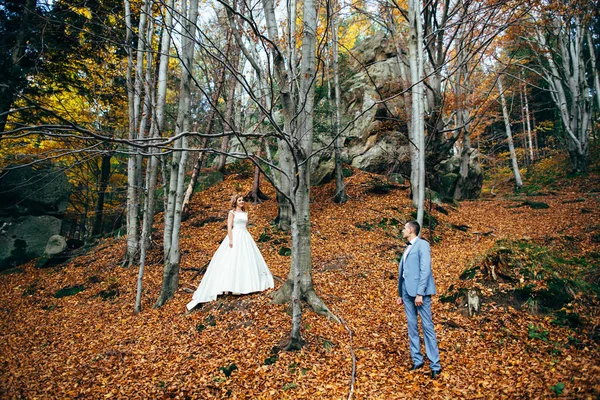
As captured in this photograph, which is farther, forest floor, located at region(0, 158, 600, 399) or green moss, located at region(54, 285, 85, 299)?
green moss, located at region(54, 285, 85, 299)

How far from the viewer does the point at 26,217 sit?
1083 centimetres

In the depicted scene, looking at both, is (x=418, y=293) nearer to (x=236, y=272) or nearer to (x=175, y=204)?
(x=236, y=272)

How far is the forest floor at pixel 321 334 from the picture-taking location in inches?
144

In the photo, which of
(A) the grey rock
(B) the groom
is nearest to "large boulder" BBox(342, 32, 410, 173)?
(B) the groom

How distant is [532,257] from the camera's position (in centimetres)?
563

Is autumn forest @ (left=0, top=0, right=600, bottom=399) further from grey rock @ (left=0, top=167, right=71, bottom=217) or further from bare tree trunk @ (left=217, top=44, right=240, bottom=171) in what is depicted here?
bare tree trunk @ (left=217, top=44, right=240, bottom=171)

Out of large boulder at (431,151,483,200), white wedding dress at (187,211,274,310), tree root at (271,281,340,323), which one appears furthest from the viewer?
large boulder at (431,151,483,200)

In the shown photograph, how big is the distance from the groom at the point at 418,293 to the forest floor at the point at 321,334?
26cm

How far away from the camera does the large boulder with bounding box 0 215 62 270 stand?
33.5 feet

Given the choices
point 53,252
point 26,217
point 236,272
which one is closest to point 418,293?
point 236,272

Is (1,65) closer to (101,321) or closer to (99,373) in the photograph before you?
(101,321)

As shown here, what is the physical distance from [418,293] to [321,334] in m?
1.70

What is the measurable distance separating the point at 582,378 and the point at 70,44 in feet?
43.5

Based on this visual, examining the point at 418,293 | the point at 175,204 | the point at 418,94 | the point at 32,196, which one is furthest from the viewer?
the point at 32,196
